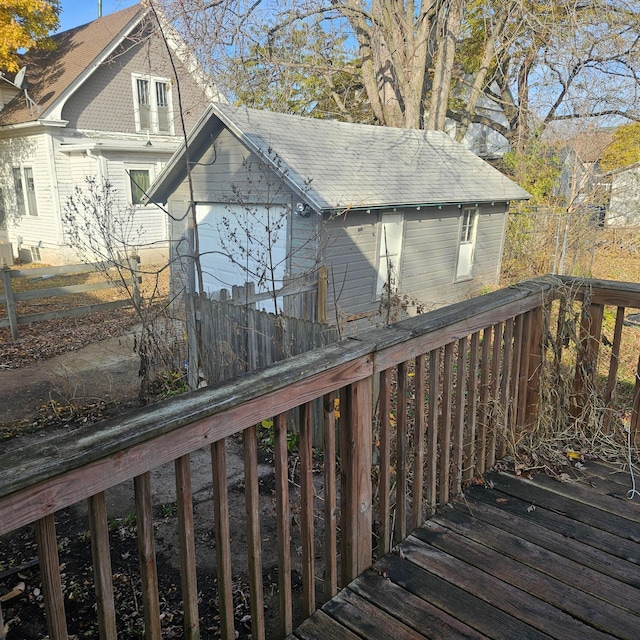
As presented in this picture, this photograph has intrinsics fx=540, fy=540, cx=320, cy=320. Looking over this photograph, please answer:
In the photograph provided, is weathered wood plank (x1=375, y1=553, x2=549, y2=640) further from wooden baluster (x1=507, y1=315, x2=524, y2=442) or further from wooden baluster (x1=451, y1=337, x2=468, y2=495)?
wooden baluster (x1=507, y1=315, x2=524, y2=442)

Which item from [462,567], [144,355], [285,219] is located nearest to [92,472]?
[462,567]

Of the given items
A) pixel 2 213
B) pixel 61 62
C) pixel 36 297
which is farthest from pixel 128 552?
pixel 2 213

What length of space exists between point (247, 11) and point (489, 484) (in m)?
12.9

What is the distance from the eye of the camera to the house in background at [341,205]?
31.7 ft

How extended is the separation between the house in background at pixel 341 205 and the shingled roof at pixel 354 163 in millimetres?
36

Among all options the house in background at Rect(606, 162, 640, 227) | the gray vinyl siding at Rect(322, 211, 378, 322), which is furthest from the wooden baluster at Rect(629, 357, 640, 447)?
the house in background at Rect(606, 162, 640, 227)

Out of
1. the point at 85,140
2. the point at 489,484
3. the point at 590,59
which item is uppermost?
the point at 590,59

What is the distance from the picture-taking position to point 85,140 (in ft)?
56.0

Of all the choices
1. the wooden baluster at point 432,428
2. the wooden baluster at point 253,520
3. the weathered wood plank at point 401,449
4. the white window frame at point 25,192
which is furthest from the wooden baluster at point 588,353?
the white window frame at point 25,192

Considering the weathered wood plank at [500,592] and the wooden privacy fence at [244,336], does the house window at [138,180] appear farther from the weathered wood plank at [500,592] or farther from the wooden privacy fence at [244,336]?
the weathered wood plank at [500,592]

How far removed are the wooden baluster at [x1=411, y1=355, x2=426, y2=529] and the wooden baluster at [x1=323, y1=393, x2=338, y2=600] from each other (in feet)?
1.76

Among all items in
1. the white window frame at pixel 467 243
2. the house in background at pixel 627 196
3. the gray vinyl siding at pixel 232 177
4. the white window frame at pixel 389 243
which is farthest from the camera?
the house in background at pixel 627 196

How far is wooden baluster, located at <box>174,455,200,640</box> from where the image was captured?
153 centimetres

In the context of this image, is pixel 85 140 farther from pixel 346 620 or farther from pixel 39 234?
pixel 346 620
